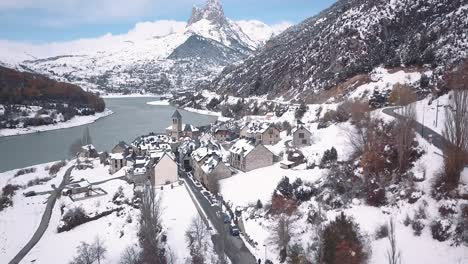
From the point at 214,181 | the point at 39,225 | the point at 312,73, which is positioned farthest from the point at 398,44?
the point at 39,225

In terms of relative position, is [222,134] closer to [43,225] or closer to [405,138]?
[43,225]

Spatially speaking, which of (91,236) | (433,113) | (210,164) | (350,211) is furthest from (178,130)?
(350,211)

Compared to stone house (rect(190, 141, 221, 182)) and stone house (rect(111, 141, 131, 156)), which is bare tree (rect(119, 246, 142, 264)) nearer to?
stone house (rect(190, 141, 221, 182))

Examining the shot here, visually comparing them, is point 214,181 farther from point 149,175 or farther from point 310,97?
point 310,97

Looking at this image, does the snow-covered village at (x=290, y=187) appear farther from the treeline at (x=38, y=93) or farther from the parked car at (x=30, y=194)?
the treeline at (x=38, y=93)

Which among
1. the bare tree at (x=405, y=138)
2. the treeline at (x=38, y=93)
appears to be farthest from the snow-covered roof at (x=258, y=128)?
the treeline at (x=38, y=93)

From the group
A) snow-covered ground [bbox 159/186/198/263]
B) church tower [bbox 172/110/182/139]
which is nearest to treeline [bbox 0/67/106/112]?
church tower [bbox 172/110/182/139]
